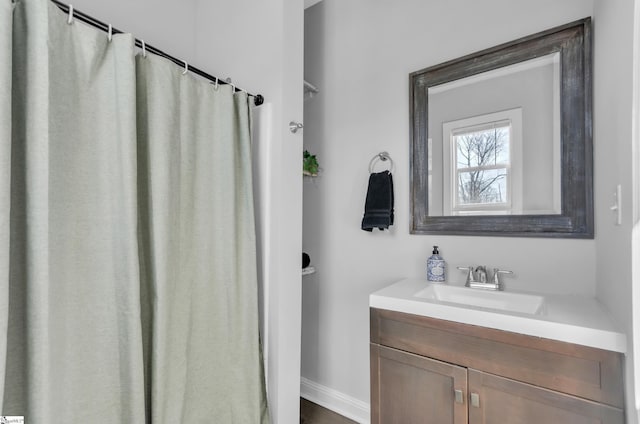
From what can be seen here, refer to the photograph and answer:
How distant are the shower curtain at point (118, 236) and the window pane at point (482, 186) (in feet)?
3.63

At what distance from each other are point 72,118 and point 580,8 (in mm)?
2034

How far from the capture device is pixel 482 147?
1592 mm

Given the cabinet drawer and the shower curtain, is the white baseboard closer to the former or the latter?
the shower curtain

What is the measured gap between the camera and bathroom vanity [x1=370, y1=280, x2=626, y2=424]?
972 millimetres

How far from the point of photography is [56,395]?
91 cm

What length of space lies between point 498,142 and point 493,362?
A: 1.02m

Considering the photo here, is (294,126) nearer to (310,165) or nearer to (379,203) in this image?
(310,165)

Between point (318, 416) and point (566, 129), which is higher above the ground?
point (566, 129)

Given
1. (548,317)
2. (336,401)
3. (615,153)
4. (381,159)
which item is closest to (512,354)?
(548,317)

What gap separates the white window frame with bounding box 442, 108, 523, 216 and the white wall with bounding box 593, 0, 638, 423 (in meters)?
0.28

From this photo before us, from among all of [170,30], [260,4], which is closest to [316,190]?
[260,4]

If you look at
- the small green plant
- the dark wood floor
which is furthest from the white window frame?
the dark wood floor

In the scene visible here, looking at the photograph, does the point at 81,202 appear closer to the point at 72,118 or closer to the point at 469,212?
the point at 72,118

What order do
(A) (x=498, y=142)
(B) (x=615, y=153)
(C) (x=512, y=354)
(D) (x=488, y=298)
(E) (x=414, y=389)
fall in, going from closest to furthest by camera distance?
(B) (x=615, y=153) → (C) (x=512, y=354) → (E) (x=414, y=389) → (D) (x=488, y=298) → (A) (x=498, y=142)
